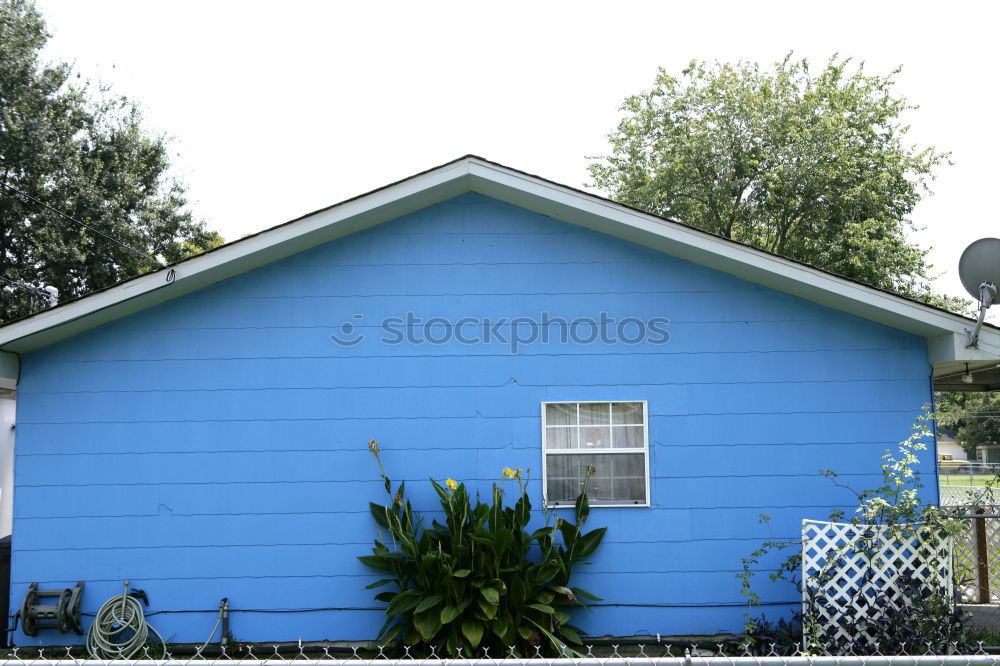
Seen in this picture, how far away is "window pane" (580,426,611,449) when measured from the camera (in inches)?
271

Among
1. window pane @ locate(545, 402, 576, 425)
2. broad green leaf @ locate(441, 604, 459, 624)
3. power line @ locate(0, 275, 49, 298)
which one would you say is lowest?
broad green leaf @ locate(441, 604, 459, 624)

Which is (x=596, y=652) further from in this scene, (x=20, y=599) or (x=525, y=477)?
(x=20, y=599)

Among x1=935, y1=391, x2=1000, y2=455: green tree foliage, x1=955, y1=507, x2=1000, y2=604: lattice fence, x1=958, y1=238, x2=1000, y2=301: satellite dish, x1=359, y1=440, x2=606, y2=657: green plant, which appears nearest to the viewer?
x1=958, y1=238, x2=1000, y2=301: satellite dish

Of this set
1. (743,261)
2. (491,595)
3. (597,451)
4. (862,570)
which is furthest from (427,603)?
(743,261)

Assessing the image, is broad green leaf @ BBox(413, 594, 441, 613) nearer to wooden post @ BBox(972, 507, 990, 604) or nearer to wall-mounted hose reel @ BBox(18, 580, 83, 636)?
wall-mounted hose reel @ BBox(18, 580, 83, 636)

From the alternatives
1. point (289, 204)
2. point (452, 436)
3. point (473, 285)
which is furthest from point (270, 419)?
point (289, 204)

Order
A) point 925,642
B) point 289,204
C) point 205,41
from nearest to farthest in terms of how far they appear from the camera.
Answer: point 925,642
point 205,41
point 289,204

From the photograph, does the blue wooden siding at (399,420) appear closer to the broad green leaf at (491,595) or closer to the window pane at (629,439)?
the window pane at (629,439)

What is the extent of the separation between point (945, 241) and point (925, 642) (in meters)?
23.8

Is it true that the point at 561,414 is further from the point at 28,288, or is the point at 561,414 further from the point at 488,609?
the point at 28,288

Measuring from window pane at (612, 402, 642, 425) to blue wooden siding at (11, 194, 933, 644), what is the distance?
134mm

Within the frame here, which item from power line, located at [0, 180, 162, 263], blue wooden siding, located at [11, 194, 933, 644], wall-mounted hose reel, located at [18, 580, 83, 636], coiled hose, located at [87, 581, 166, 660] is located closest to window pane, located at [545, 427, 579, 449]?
blue wooden siding, located at [11, 194, 933, 644]

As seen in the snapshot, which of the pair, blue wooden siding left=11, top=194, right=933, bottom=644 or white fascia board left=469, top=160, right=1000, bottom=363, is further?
blue wooden siding left=11, top=194, right=933, bottom=644

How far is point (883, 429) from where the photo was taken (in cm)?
683
